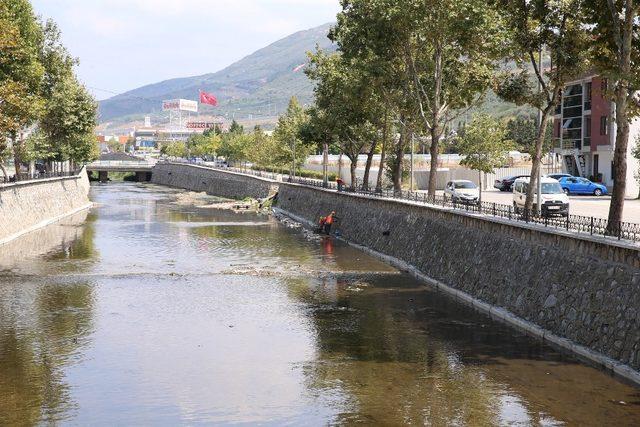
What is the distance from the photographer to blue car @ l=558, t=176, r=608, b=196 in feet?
236

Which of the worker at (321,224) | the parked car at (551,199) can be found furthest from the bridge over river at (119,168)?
the parked car at (551,199)

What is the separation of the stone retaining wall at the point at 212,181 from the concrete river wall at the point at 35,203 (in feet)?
74.4

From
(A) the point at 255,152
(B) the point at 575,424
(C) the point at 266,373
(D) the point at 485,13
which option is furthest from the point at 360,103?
(A) the point at 255,152

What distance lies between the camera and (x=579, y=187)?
72.0 metres

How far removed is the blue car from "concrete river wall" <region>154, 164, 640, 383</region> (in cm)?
2464

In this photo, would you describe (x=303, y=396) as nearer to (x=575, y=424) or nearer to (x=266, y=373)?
(x=266, y=373)

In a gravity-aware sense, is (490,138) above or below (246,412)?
above

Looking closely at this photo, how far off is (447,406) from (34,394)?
39.1ft

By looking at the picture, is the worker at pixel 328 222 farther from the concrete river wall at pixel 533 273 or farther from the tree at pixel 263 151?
the tree at pixel 263 151

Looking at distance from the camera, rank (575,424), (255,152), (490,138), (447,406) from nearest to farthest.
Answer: (575,424)
(447,406)
(490,138)
(255,152)

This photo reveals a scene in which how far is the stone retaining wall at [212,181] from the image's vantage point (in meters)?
109

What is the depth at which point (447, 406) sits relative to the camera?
2256 centimetres

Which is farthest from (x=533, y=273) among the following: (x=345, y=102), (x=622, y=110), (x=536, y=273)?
(x=345, y=102)

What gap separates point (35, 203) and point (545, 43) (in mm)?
52361
